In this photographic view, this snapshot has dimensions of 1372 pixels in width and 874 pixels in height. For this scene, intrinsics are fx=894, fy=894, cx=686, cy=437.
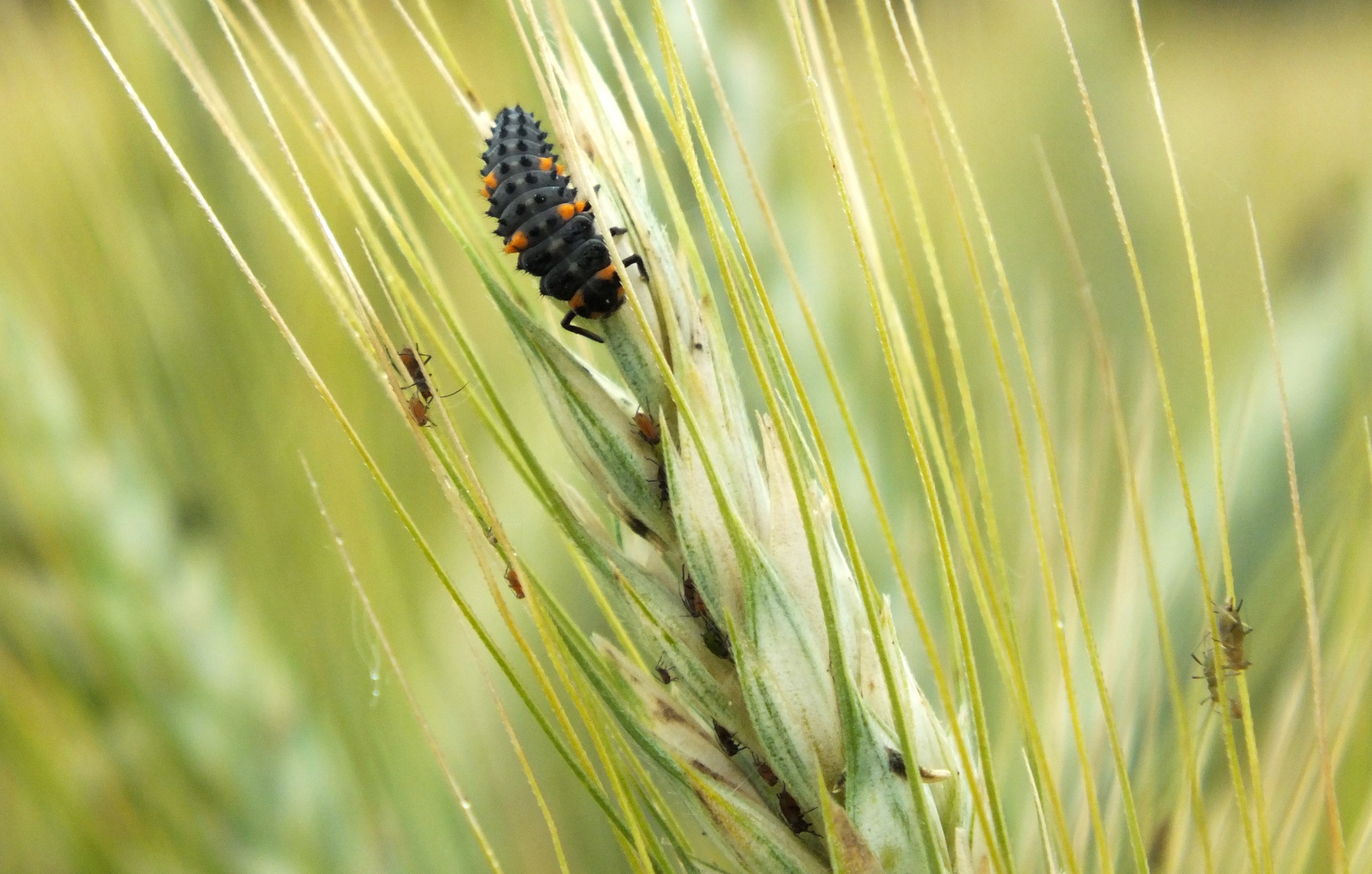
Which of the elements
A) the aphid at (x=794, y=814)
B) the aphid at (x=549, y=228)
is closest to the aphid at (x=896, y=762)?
the aphid at (x=794, y=814)

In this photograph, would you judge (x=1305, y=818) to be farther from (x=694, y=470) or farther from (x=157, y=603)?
(x=157, y=603)

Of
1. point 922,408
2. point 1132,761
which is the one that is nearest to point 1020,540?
point 1132,761

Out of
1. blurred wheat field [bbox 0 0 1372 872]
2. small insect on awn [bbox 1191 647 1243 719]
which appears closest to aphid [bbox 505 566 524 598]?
blurred wheat field [bbox 0 0 1372 872]

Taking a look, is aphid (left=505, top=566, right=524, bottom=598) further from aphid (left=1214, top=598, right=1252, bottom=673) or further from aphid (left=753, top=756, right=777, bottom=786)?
aphid (left=1214, top=598, right=1252, bottom=673)

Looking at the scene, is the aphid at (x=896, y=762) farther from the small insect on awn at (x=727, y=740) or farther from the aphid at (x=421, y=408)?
the aphid at (x=421, y=408)

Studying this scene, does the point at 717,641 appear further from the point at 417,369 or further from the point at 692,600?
the point at 417,369

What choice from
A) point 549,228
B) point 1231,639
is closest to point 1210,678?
point 1231,639

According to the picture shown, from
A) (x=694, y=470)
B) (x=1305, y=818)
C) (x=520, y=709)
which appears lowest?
(x=1305, y=818)
